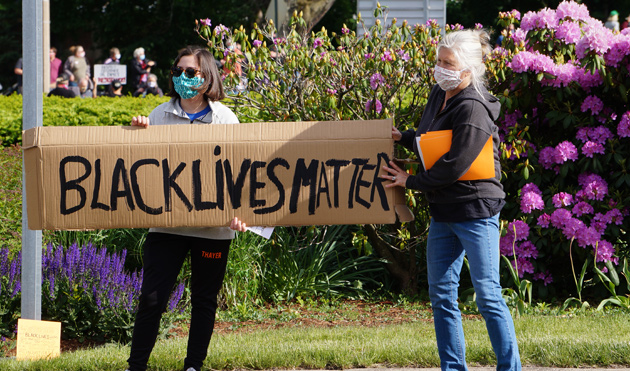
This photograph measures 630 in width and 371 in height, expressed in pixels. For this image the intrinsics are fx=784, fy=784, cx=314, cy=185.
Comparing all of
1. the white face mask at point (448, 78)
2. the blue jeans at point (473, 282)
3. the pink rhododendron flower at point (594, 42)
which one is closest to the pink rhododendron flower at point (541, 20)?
the pink rhododendron flower at point (594, 42)

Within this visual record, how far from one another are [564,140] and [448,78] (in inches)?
115

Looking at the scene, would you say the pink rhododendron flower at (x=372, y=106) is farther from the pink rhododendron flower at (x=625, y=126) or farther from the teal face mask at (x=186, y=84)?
the teal face mask at (x=186, y=84)

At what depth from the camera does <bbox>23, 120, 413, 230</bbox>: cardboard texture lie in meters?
3.84

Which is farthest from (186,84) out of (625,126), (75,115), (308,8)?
(308,8)

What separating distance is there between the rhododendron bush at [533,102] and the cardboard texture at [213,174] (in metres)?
2.05

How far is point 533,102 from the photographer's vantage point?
20.3ft

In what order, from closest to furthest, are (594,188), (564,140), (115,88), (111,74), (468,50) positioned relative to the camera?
1. (468,50)
2. (594,188)
3. (564,140)
4. (111,74)
5. (115,88)

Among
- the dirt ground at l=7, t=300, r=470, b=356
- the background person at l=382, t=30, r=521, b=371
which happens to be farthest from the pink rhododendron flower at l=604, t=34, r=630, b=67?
the background person at l=382, t=30, r=521, b=371

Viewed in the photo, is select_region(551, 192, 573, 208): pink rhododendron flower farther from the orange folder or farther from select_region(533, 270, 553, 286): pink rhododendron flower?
the orange folder

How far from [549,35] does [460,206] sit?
3.13 m

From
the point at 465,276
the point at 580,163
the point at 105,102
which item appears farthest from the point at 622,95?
the point at 105,102

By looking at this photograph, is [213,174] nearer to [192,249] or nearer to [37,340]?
[192,249]

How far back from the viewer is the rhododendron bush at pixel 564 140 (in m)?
5.92

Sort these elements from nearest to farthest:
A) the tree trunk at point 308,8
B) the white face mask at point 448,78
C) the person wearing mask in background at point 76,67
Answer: the white face mask at point 448,78 < the tree trunk at point 308,8 < the person wearing mask in background at point 76,67
